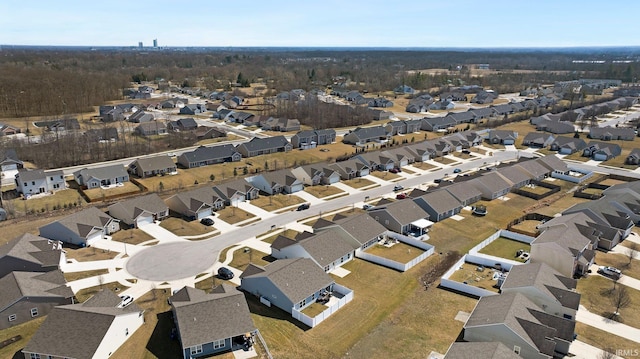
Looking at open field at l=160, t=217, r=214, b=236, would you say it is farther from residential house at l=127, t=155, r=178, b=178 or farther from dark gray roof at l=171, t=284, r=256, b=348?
residential house at l=127, t=155, r=178, b=178

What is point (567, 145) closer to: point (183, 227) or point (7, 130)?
point (183, 227)

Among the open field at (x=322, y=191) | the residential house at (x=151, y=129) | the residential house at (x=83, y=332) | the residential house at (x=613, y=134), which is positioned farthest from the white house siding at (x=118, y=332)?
the residential house at (x=613, y=134)

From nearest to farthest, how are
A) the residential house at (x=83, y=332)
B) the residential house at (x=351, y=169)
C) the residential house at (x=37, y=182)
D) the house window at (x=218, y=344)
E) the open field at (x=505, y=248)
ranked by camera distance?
the residential house at (x=83, y=332) < the house window at (x=218, y=344) < the open field at (x=505, y=248) < the residential house at (x=37, y=182) < the residential house at (x=351, y=169)

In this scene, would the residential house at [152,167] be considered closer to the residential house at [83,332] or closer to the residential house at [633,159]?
the residential house at [83,332]

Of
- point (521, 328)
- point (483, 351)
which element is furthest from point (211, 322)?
point (521, 328)

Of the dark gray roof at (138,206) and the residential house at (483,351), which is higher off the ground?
the dark gray roof at (138,206)

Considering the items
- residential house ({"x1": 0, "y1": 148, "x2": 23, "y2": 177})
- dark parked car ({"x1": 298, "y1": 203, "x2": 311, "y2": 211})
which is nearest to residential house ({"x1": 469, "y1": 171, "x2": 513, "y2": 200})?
dark parked car ({"x1": 298, "y1": 203, "x2": 311, "y2": 211})
